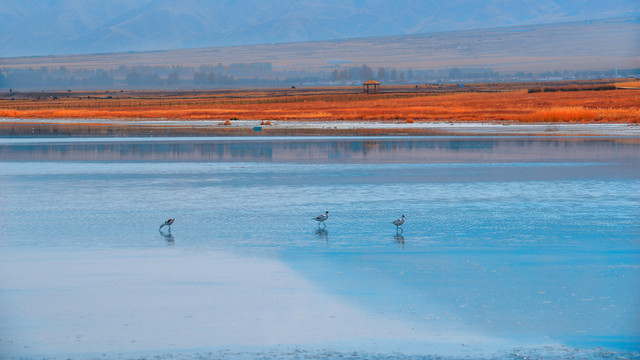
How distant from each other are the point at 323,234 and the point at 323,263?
2.26 metres

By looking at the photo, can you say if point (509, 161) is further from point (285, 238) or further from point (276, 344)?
point (276, 344)

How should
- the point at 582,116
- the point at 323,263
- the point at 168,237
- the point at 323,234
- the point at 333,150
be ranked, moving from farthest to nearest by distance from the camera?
the point at 582,116 → the point at 333,150 → the point at 323,234 → the point at 168,237 → the point at 323,263

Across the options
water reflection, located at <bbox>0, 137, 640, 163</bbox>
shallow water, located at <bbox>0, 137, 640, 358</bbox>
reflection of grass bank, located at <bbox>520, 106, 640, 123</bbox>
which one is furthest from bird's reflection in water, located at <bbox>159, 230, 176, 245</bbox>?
reflection of grass bank, located at <bbox>520, 106, 640, 123</bbox>

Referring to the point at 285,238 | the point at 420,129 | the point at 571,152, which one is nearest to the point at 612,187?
the point at 285,238

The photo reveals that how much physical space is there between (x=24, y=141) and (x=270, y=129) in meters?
12.5

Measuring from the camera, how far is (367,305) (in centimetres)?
898

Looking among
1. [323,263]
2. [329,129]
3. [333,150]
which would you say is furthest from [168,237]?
[329,129]

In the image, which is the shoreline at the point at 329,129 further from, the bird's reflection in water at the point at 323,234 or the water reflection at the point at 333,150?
the bird's reflection in water at the point at 323,234

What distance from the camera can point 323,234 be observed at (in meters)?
13.4

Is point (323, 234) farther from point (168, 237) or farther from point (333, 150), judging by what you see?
point (333, 150)

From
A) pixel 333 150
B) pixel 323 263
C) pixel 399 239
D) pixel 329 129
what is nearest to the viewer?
pixel 323 263

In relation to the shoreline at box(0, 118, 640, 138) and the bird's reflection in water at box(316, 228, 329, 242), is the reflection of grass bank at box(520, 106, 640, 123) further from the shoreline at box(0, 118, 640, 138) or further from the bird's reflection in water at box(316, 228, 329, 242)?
the bird's reflection in water at box(316, 228, 329, 242)

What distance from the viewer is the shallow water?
26.0 ft

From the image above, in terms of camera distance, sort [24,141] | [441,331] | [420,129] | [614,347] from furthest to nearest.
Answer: [420,129] < [24,141] < [441,331] < [614,347]
